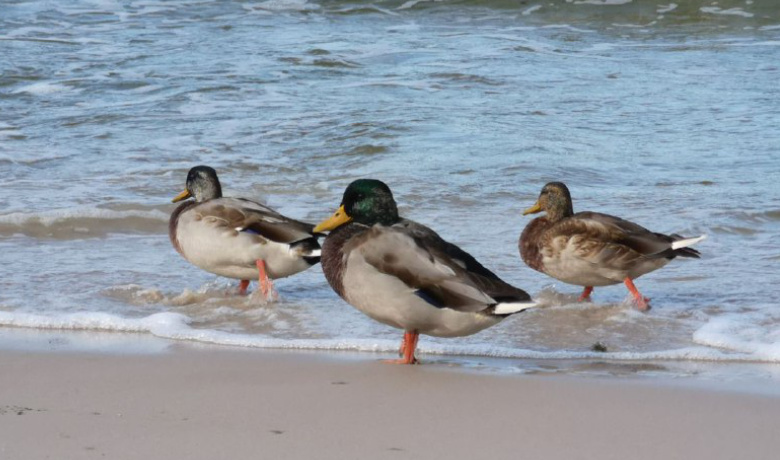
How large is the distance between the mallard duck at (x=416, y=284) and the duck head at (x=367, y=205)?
5.3 inches

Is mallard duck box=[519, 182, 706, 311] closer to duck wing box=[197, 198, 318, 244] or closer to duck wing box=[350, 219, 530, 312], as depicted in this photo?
duck wing box=[197, 198, 318, 244]

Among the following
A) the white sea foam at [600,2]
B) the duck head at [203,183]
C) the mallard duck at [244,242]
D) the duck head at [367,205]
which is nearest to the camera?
the duck head at [367,205]

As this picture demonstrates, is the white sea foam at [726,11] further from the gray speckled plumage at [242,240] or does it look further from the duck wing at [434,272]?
the duck wing at [434,272]

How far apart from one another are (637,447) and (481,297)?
125 centimetres

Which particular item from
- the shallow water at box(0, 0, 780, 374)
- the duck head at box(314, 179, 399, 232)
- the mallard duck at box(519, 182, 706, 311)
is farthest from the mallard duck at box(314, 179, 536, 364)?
the mallard duck at box(519, 182, 706, 311)

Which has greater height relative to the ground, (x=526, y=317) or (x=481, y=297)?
(x=481, y=297)

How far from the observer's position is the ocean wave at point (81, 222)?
9.05 m

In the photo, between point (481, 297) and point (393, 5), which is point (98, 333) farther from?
point (393, 5)

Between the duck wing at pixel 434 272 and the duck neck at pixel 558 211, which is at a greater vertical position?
the duck wing at pixel 434 272

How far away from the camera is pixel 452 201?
10219 millimetres

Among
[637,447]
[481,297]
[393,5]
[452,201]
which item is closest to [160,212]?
[452,201]

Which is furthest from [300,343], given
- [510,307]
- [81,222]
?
[81,222]

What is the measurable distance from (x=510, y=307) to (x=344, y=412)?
978 mm

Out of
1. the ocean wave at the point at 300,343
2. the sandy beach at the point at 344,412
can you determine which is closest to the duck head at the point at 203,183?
the ocean wave at the point at 300,343
